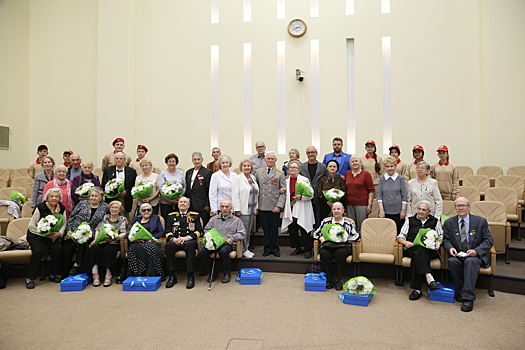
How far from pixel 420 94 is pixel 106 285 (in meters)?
6.98

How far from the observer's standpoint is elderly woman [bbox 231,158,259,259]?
5230mm

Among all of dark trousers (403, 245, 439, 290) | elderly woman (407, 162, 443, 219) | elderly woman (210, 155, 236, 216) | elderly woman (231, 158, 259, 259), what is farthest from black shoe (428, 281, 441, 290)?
elderly woman (210, 155, 236, 216)

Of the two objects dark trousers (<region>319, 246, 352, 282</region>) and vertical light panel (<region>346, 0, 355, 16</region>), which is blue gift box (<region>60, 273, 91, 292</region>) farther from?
vertical light panel (<region>346, 0, 355, 16</region>)

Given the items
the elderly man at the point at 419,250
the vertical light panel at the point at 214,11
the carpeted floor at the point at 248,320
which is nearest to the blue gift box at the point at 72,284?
the carpeted floor at the point at 248,320

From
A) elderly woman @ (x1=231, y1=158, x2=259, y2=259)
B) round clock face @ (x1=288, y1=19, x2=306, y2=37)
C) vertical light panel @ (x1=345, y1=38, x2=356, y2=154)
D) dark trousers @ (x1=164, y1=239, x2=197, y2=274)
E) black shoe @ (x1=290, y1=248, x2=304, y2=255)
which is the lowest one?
black shoe @ (x1=290, y1=248, x2=304, y2=255)

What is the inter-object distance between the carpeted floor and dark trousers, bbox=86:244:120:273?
35 cm

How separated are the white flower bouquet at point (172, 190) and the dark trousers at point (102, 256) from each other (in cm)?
98

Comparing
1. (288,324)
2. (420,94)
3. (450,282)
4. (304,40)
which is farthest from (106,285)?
(420,94)

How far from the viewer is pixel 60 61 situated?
361 inches

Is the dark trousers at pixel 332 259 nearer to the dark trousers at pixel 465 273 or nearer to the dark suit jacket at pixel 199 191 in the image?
the dark trousers at pixel 465 273

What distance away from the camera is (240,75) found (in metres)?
8.71

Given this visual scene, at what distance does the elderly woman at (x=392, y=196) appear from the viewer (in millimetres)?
4945

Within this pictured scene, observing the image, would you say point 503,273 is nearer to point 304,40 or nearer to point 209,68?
point 304,40

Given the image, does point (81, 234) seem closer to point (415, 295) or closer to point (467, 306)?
point (415, 295)
